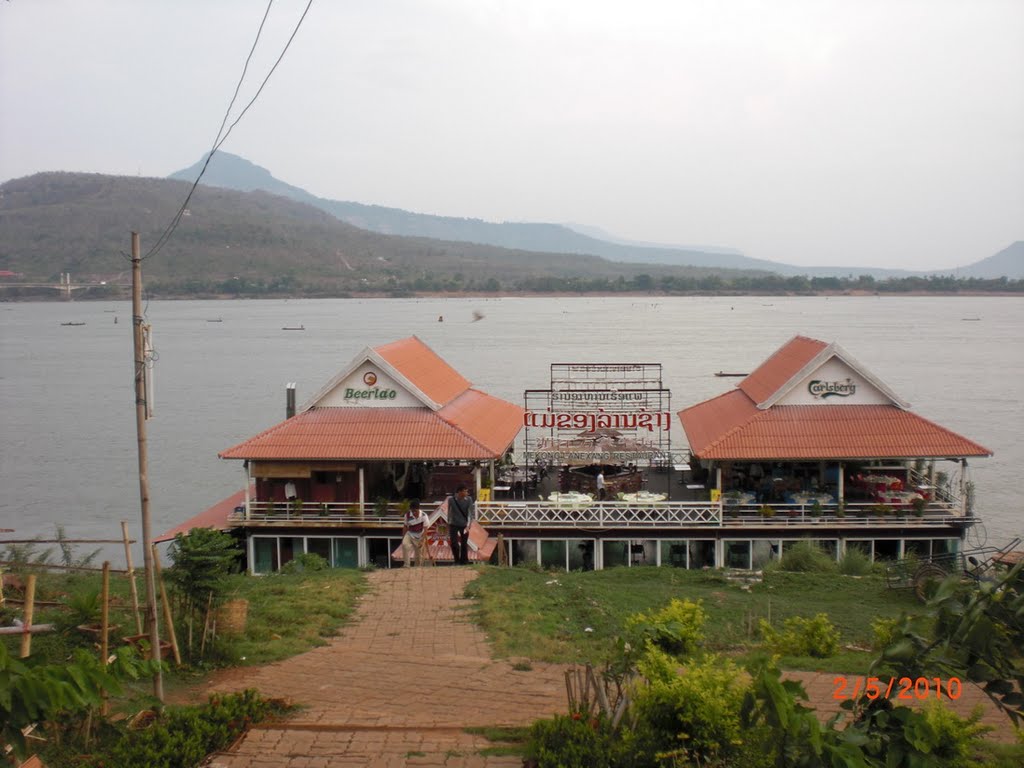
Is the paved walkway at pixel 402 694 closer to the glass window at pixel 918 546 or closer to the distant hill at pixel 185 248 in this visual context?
the glass window at pixel 918 546

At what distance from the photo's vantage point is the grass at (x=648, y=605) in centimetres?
1243

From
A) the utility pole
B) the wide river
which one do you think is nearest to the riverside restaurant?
the wide river

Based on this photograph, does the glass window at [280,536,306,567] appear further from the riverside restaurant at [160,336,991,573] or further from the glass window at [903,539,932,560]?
the glass window at [903,539,932,560]

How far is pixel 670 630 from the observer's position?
8953 mm

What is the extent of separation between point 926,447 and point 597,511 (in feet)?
27.0

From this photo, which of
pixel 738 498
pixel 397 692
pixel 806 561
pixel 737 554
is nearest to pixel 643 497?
pixel 738 498

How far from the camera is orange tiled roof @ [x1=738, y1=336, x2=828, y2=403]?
26.3 m

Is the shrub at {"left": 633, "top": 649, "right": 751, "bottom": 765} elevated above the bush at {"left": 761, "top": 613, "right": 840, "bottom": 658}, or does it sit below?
above

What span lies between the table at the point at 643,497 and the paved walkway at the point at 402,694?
10267 millimetres

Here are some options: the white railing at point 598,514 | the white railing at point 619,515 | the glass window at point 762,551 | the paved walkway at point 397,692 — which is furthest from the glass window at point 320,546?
the glass window at point 762,551

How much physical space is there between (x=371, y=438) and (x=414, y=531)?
10.1 feet

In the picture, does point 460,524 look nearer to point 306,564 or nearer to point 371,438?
point 306,564

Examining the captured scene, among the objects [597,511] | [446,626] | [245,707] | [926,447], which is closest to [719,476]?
[597,511]
